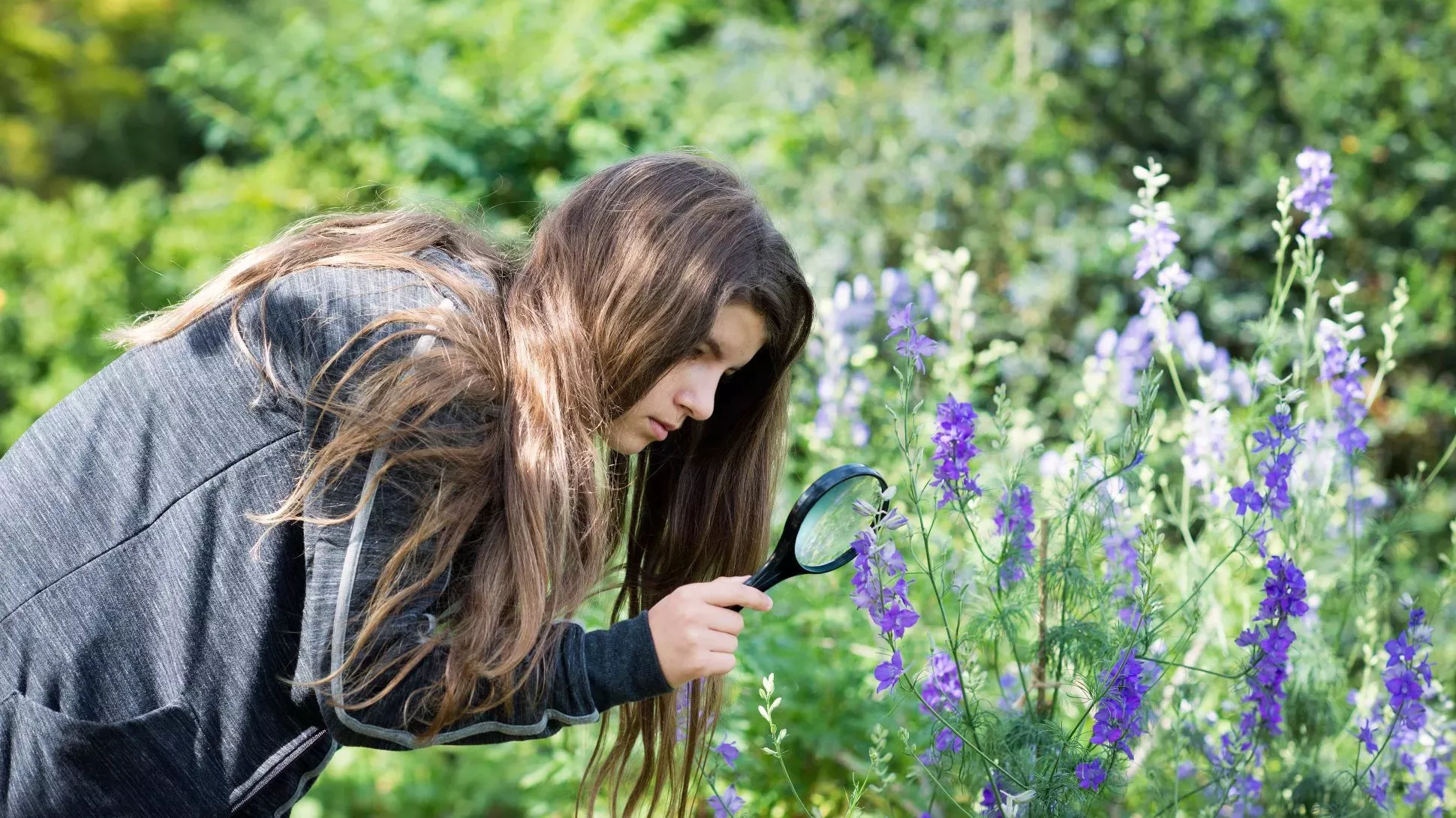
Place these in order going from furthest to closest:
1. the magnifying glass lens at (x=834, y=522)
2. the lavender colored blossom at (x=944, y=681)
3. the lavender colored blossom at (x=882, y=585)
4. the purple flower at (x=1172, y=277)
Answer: the purple flower at (x=1172, y=277), the lavender colored blossom at (x=944, y=681), the magnifying glass lens at (x=834, y=522), the lavender colored blossom at (x=882, y=585)

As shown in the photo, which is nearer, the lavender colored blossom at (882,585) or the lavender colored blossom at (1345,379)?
the lavender colored blossom at (882,585)

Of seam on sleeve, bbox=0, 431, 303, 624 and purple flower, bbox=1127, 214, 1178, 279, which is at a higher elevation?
seam on sleeve, bbox=0, 431, 303, 624

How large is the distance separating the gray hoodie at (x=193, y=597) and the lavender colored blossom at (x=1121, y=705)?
0.57m

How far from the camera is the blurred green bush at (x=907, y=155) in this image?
14.8 ft

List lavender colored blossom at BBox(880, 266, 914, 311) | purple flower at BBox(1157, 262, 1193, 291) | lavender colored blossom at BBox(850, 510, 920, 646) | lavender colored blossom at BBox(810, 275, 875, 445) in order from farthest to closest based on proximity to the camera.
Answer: lavender colored blossom at BBox(880, 266, 914, 311), lavender colored blossom at BBox(810, 275, 875, 445), purple flower at BBox(1157, 262, 1193, 291), lavender colored blossom at BBox(850, 510, 920, 646)

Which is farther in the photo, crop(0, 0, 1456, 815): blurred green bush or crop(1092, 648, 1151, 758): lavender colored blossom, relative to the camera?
crop(0, 0, 1456, 815): blurred green bush

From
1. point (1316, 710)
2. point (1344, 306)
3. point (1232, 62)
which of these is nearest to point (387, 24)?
point (1232, 62)

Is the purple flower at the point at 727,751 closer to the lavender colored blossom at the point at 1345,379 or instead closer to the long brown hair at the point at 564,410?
the long brown hair at the point at 564,410

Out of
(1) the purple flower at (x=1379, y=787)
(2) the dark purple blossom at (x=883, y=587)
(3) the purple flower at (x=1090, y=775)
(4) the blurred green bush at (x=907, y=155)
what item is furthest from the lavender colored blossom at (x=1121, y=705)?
(4) the blurred green bush at (x=907, y=155)

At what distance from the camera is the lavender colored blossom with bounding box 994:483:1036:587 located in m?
1.76

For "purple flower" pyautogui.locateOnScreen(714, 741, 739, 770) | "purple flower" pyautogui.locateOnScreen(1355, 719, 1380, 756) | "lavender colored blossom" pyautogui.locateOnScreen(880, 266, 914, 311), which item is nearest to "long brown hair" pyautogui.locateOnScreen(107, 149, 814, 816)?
"purple flower" pyautogui.locateOnScreen(714, 741, 739, 770)

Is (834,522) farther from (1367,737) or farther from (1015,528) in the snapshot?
(1367,737)

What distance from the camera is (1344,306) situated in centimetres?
433

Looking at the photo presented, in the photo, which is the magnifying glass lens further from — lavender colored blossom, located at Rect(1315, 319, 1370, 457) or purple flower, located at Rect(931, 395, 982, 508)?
lavender colored blossom, located at Rect(1315, 319, 1370, 457)
